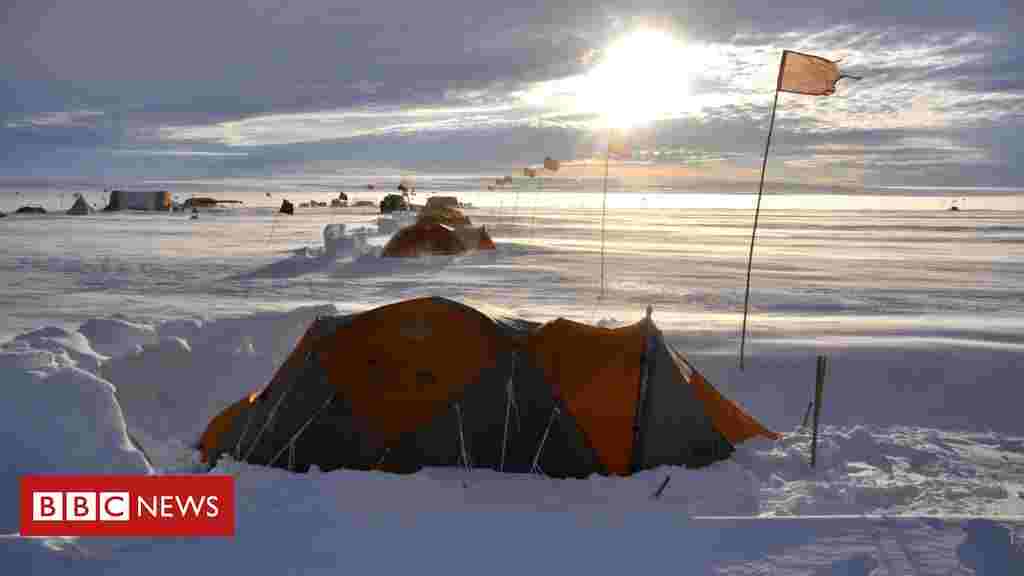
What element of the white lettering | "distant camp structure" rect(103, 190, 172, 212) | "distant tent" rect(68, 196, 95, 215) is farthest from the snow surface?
"distant camp structure" rect(103, 190, 172, 212)

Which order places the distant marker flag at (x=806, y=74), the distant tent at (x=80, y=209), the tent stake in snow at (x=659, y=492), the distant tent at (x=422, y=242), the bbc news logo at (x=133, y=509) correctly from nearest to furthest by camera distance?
1. the bbc news logo at (x=133, y=509)
2. the tent stake in snow at (x=659, y=492)
3. the distant marker flag at (x=806, y=74)
4. the distant tent at (x=422, y=242)
5. the distant tent at (x=80, y=209)

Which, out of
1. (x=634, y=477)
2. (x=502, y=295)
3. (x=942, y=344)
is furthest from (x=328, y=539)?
(x=502, y=295)

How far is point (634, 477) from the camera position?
6625mm

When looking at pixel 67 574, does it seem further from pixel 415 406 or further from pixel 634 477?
pixel 634 477

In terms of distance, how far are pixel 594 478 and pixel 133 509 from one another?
10.5 feet

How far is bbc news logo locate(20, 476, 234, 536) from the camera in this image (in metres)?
5.25

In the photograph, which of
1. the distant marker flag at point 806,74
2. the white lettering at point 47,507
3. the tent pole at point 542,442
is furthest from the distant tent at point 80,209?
the tent pole at point 542,442

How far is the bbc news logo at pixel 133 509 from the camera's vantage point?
5.25 metres

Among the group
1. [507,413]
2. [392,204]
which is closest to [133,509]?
[507,413]

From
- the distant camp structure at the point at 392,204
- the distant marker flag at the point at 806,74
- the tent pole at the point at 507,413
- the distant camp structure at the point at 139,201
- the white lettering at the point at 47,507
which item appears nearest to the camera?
the white lettering at the point at 47,507

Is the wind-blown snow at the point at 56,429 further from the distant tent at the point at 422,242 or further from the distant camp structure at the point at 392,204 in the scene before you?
the distant camp structure at the point at 392,204

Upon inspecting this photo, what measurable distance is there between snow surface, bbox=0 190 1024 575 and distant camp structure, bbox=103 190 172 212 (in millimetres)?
37673

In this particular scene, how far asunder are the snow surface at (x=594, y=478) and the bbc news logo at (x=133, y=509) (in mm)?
177

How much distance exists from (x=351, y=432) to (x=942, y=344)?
26.8 feet
